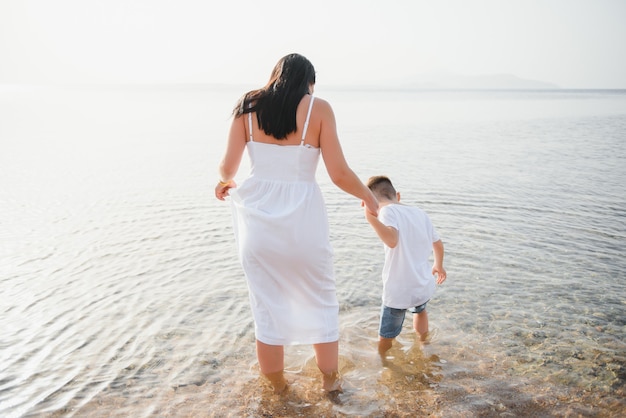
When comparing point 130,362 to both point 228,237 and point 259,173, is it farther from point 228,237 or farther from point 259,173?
point 228,237

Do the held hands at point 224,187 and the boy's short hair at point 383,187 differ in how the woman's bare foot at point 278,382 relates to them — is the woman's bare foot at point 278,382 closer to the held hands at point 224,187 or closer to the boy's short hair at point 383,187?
the held hands at point 224,187

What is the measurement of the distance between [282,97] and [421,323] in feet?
7.85

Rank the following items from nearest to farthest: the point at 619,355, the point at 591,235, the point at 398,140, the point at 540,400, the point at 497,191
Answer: the point at 540,400
the point at 619,355
the point at 591,235
the point at 497,191
the point at 398,140

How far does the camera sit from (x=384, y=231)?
365cm

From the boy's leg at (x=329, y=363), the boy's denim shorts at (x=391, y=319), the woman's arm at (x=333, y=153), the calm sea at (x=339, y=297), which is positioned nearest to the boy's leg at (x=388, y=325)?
the boy's denim shorts at (x=391, y=319)

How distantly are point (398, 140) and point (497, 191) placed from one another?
27.7 ft

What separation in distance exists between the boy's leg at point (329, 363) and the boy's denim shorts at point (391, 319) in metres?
0.57

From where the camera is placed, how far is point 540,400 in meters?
3.66

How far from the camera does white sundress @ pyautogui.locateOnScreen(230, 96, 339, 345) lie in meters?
3.26

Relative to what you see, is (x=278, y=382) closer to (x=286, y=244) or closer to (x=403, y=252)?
(x=286, y=244)

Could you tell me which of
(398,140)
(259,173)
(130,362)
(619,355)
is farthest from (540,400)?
(398,140)

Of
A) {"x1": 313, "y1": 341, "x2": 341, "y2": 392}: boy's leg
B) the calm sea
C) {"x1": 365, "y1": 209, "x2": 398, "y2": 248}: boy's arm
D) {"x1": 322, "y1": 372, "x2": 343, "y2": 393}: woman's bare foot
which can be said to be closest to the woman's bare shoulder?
{"x1": 365, "y1": 209, "x2": 398, "y2": 248}: boy's arm

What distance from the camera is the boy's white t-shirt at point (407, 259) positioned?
3.83m

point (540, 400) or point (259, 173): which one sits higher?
point (259, 173)
